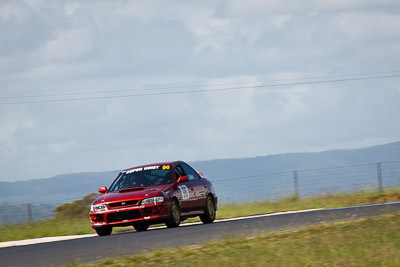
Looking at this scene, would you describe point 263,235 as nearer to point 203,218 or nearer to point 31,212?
point 203,218

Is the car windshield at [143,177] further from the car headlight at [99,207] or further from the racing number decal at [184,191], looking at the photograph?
the car headlight at [99,207]

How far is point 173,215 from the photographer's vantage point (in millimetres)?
17719

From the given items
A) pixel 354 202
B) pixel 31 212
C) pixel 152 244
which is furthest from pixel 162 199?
pixel 31 212

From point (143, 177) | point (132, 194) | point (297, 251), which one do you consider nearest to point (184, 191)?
point (143, 177)

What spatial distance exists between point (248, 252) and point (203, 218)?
8638mm

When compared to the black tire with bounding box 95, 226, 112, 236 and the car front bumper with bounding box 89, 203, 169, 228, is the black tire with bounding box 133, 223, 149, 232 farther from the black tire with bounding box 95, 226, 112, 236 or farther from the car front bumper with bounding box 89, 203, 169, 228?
the black tire with bounding box 95, 226, 112, 236

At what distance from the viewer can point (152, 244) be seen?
13.3 meters

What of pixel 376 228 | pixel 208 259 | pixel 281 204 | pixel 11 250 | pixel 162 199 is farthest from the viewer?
pixel 281 204

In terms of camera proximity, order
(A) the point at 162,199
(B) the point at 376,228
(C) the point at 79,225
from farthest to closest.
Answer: (C) the point at 79,225 < (A) the point at 162,199 < (B) the point at 376,228

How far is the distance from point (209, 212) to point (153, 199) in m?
2.61

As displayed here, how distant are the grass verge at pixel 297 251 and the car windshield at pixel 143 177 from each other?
5.42 meters

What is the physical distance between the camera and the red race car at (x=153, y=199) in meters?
17.3

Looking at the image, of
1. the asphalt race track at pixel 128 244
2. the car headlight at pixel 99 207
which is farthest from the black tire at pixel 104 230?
the asphalt race track at pixel 128 244

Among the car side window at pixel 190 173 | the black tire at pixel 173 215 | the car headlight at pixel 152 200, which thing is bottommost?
the black tire at pixel 173 215
